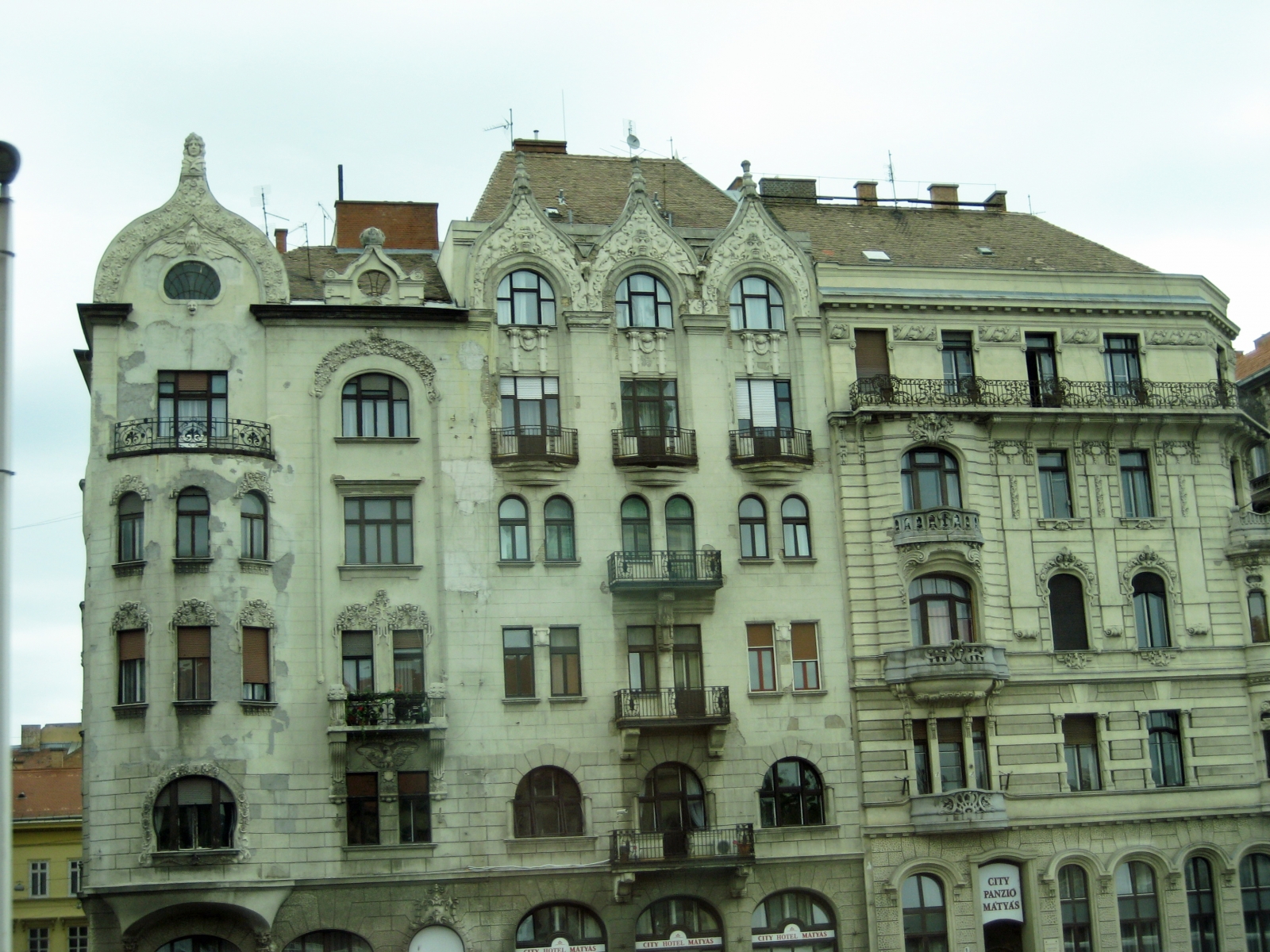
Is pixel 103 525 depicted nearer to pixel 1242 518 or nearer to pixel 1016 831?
pixel 1016 831

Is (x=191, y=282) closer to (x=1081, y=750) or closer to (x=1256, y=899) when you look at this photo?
(x=1081, y=750)

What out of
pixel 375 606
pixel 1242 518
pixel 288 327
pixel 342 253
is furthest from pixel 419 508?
pixel 1242 518

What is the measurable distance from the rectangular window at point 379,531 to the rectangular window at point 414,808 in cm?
586

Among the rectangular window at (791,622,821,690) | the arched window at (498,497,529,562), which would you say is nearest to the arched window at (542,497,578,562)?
the arched window at (498,497,529,562)

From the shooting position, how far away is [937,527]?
49781mm

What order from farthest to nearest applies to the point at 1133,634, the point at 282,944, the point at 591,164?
1. the point at 591,164
2. the point at 1133,634
3. the point at 282,944

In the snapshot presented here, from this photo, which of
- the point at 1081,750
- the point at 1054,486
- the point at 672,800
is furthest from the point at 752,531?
the point at 1081,750

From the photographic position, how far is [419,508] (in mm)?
47875

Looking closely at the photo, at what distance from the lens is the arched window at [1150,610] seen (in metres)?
51.8

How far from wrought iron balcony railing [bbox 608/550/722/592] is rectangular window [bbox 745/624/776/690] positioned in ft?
6.79

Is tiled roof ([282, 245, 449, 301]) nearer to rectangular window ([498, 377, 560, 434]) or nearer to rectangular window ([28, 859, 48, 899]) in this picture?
rectangular window ([498, 377, 560, 434])

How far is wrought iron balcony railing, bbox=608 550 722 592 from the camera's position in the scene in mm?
47875

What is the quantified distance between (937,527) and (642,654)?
365 inches

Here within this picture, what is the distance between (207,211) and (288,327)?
12.9 ft
